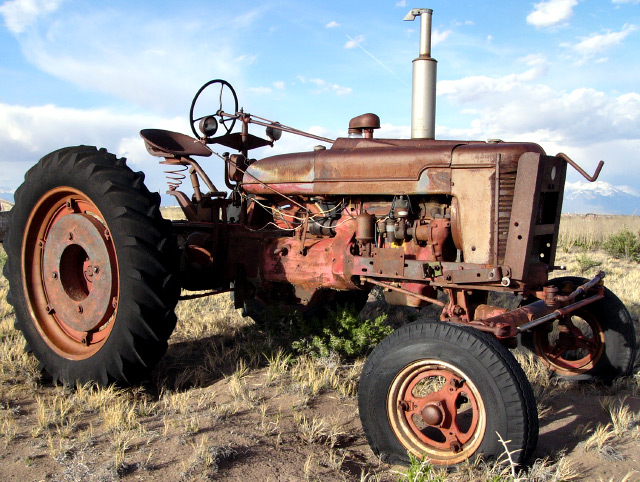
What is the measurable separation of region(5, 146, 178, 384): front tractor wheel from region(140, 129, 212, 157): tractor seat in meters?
0.76

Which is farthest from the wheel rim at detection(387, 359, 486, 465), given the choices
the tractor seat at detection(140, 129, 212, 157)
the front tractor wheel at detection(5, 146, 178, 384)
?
the tractor seat at detection(140, 129, 212, 157)

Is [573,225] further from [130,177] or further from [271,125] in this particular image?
[130,177]

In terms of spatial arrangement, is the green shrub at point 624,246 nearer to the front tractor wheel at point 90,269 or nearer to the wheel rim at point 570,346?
the wheel rim at point 570,346

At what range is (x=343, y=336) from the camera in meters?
4.54

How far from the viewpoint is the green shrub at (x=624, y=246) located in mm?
10688

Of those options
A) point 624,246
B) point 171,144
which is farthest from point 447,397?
point 624,246

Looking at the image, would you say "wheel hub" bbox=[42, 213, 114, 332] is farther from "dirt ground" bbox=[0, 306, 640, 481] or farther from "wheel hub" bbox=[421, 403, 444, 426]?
"wheel hub" bbox=[421, 403, 444, 426]

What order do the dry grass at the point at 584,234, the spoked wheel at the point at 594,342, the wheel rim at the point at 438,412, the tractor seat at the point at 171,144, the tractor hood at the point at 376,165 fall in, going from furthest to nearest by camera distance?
the dry grass at the point at 584,234, the tractor seat at the point at 171,144, the spoked wheel at the point at 594,342, the tractor hood at the point at 376,165, the wheel rim at the point at 438,412

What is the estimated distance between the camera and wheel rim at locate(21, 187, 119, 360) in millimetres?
3832

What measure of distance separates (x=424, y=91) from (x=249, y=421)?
275 cm

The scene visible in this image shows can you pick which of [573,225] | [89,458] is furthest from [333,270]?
[573,225]

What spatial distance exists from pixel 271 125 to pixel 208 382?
2179 mm

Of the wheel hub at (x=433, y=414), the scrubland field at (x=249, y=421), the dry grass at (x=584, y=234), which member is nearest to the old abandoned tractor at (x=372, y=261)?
the wheel hub at (x=433, y=414)

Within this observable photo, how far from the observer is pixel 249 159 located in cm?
476
